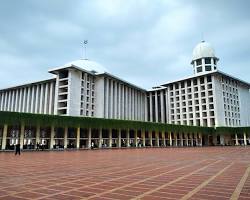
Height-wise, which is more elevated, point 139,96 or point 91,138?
point 139,96

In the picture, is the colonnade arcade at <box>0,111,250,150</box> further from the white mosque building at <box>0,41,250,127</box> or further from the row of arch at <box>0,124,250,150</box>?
the white mosque building at <box>0,41,250,127</box>

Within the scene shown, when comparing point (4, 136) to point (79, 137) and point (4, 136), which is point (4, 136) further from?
point (79, 137)

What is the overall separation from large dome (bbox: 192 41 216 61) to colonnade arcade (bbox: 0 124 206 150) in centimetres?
3103

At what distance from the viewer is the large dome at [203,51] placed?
82688 mm

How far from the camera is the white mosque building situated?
6062 cm

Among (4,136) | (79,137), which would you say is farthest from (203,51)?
(4,136)

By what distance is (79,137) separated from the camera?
4162 centimetres

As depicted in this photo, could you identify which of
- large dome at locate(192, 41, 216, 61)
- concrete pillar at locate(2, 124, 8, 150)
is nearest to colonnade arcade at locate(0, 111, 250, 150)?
concrete pillar at locate(2, 124, 8, 150)

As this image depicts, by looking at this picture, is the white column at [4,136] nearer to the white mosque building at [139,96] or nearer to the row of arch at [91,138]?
the row of arch at [91,138]

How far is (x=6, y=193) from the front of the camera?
595 centimetres

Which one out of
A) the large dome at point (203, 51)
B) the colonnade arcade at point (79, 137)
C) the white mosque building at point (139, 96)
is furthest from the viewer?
the large dome at point (203, 51)

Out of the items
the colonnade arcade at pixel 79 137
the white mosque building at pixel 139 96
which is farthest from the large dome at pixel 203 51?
the colonnade arcade at pixel 79 137

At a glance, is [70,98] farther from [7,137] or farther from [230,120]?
[230,120]

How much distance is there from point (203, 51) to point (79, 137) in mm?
57032
